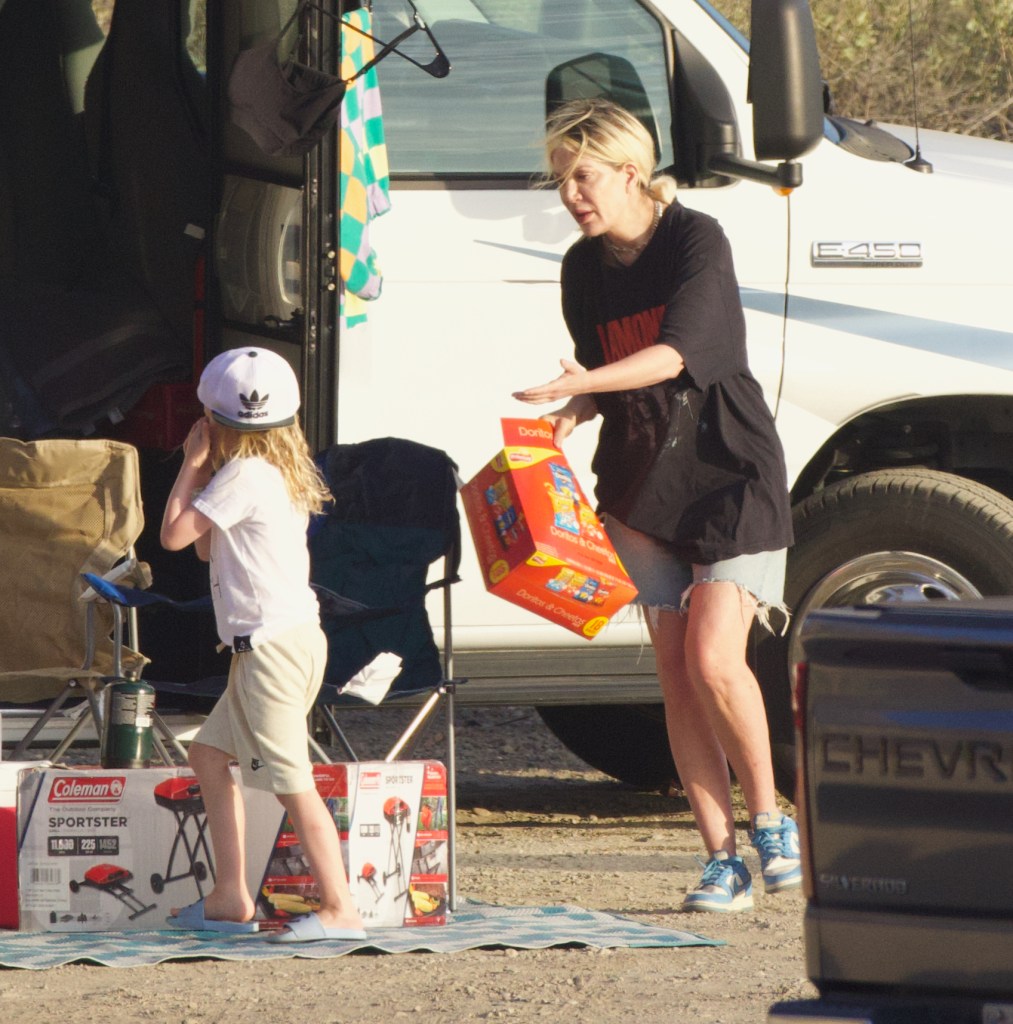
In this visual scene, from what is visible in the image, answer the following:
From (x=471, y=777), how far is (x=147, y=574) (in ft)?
7.07

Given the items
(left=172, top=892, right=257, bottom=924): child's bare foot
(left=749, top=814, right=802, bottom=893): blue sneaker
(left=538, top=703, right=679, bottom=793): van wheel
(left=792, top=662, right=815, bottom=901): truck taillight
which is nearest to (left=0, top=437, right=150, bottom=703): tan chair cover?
(left=172, top=892, right=257, bottom=924): child's bare foot

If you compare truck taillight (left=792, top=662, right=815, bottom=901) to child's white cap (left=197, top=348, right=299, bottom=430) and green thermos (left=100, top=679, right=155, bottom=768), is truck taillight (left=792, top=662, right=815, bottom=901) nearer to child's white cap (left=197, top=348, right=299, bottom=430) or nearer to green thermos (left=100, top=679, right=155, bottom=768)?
child's white cap (left=197, top=348, right=299, bottom=430)

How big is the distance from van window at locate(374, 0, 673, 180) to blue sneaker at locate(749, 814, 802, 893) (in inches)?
70.7

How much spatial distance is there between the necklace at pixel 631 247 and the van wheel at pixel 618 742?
7.01 ft

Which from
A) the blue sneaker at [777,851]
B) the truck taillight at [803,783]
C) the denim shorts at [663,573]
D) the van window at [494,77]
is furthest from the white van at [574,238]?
the truck taillight at [803,783]

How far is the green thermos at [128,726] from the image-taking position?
15.7 feet

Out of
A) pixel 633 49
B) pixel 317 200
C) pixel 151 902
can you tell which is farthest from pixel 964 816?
pixel 633 49

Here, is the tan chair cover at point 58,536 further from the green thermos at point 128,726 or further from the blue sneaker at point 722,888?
the blue sneaker at point 722,888

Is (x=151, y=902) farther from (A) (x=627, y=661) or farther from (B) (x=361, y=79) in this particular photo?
(B) (x=361, y=79)

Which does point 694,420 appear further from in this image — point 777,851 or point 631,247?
point 777,851

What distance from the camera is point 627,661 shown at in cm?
552

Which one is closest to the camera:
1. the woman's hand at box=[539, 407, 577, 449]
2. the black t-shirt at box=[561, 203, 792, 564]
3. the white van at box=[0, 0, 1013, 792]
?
the black t-shirt at box=[561, 203, 792, 564]

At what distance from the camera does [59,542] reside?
555 centimetres

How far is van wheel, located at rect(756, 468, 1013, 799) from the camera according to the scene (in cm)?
539
